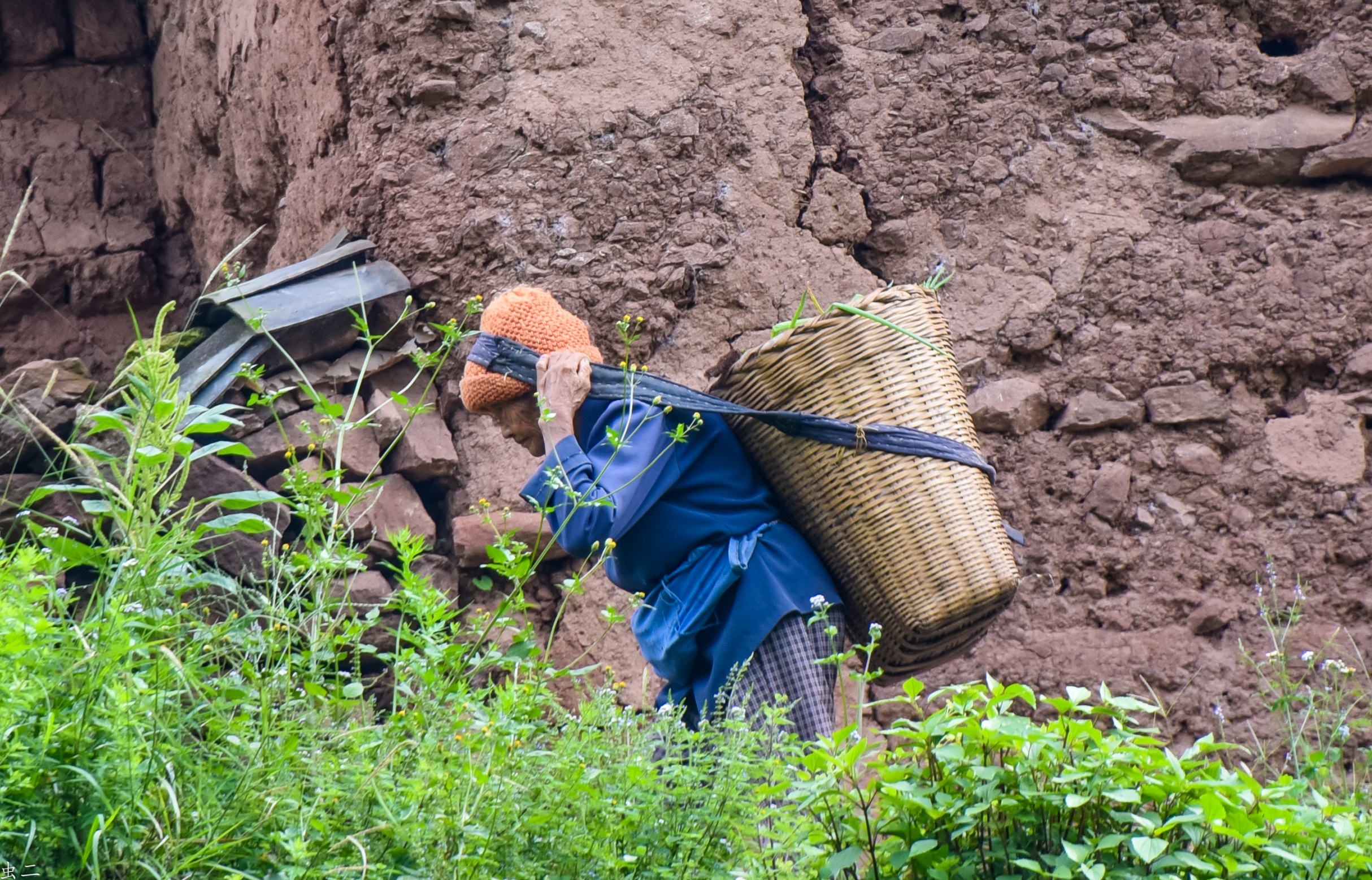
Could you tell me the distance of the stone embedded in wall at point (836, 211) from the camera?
381cm

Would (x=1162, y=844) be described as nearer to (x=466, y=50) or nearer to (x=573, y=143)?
(x=573, y=143)

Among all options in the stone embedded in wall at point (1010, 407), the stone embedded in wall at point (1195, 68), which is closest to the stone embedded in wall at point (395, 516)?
the stone embedded in wall at point (1010, 407)

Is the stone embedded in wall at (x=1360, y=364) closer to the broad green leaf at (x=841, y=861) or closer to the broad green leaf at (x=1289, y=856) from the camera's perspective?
the broad green leaf at (x=1289, y=856)

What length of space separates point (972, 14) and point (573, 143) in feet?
4.29

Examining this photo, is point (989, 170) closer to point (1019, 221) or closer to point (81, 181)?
point (1019, 221)

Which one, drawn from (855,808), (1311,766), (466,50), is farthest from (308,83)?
(1311,766)

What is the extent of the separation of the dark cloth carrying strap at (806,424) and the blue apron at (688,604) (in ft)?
0.77

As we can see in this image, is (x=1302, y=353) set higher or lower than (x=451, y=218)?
lower

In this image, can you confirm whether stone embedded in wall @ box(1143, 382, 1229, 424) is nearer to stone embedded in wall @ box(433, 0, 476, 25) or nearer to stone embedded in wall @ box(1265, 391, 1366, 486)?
stone embedded in wall @ box(1265, 391, 1366, 486)

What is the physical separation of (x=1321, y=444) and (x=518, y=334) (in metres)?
2.28

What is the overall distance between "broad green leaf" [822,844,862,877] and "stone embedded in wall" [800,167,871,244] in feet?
8.36

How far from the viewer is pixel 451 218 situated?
366cm

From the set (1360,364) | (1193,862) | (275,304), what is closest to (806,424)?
(1193,862)

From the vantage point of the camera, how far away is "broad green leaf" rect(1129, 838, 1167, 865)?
1.38m
